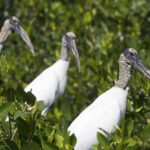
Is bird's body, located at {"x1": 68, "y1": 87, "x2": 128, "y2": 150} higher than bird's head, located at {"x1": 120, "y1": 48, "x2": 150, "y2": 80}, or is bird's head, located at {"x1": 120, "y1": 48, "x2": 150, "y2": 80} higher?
bird's head, located at {"x1": 120, "y1": 48, "x2": 150, "y2": 80}

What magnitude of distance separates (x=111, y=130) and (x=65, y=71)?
199 cm

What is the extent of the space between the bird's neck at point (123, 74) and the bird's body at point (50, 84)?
1.25m

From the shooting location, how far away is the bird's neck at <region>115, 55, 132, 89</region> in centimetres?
345

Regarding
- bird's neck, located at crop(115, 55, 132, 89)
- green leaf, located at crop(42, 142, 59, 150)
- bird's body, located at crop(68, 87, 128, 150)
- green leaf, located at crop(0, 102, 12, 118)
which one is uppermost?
green leaf, located at crop(0, 102, 12, 118)

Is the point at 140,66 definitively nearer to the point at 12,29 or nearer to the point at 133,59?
the point at 133,59

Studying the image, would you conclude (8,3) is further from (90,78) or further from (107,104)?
(107,104)

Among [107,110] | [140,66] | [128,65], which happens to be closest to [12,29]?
[128,65]

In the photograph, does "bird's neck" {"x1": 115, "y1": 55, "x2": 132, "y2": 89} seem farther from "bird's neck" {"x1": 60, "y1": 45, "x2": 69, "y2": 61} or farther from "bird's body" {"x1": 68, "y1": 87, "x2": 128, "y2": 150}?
"bird's neck" {"x1": 60, "y1": 45, "x2": 69, "y2": 61}

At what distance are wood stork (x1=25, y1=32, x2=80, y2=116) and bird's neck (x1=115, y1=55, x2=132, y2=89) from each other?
3.14 feet

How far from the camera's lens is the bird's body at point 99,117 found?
301 centimetres

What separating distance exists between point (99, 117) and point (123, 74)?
603 millimetres

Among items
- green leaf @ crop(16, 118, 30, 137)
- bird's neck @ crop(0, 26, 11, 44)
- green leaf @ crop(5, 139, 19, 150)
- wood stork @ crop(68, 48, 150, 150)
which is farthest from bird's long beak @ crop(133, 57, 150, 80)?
bird's neck @ crop(0, 26, 11, 44)

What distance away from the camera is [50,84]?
4.68 meters

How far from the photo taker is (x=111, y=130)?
3.17m
